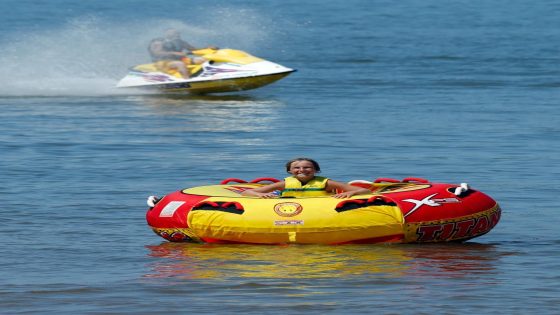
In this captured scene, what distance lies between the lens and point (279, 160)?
63.6 feet

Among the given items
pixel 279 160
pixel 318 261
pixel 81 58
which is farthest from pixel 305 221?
pixel 81 58

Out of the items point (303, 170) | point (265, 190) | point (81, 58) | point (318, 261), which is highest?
point (303, 170)

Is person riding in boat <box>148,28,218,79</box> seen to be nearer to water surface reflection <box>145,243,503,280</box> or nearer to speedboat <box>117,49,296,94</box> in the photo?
speedboat <box>117,49,296,94</box>

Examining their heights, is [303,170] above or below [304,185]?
above

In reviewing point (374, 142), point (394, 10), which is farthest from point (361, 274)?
point (394, 10)

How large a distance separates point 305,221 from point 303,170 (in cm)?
84

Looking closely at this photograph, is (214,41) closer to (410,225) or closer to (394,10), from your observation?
(394,10)

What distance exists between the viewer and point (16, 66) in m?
35.6

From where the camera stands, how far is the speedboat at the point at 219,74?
1073 inches

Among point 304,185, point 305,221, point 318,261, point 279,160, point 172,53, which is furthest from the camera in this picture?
point 172,53

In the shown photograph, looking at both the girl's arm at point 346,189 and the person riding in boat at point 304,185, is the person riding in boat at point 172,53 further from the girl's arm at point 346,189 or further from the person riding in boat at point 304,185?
the girl's arm at point 346,189

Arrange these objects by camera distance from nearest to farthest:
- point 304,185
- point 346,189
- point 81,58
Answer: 1. point 346,189
2. point 304,185
3. point 81,58

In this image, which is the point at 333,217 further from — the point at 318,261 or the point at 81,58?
the point at 81,58

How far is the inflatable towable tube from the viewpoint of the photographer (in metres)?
12.1
